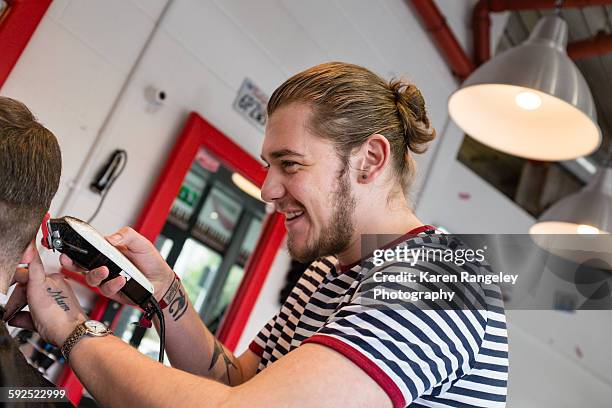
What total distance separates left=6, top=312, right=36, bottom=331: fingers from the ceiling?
478 centimetres

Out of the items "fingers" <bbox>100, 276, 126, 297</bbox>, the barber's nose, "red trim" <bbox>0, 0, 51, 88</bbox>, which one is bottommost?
"fingers" <bbox>100, 276, 126, 297</bbox>

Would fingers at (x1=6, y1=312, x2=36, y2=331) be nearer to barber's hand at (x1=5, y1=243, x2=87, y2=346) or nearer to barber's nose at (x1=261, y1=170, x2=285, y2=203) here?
barber's hand at (x1=5, y1=243, x2=87, y2=346)

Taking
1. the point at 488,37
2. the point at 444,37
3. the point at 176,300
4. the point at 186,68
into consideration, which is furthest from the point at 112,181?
the point at 488,37

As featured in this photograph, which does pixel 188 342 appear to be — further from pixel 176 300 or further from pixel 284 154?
pixel 284 154

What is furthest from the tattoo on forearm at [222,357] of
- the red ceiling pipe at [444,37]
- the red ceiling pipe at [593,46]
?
the red ceiling pipe at [593,46]

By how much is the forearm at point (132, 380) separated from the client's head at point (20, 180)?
0.24m

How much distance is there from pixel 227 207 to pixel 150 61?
0.86m

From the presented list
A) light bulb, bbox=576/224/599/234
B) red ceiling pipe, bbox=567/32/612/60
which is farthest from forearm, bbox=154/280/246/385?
red ceiling pipe, bbox=567/32/612/60

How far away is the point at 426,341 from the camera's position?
1.03 m

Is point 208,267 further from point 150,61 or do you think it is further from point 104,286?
point 104,286

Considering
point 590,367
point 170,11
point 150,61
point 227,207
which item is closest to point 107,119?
A: point 150,61

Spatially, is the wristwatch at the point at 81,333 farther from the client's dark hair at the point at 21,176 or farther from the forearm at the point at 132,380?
the client's dark hair at the point at 21,176

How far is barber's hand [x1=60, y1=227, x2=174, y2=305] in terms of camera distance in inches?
49.8

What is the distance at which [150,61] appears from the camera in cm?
266
